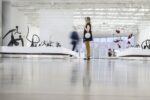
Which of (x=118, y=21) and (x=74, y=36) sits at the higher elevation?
(x=118, y=21)

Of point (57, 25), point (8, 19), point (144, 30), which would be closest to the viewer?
point (57, 25)

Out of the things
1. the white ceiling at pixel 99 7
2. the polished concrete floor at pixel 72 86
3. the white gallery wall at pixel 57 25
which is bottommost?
the polished concrete floor at pixel 72 86

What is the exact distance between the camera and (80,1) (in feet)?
84.2

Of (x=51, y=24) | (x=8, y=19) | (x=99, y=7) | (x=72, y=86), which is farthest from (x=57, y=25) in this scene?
(x=72, y=86)

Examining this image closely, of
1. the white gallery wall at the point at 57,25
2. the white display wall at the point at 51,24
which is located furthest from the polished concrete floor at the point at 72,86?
the white gallery wall at the point at 57,25

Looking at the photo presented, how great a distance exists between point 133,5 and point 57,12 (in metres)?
7.18

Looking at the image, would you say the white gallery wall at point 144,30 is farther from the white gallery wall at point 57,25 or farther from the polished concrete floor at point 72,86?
the polished concrete floor at point 72,86

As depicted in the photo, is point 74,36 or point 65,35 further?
point 65,35

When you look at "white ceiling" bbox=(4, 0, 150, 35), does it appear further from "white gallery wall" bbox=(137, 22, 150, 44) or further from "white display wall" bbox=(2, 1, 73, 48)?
"white gallery wall" bbox=(137, 22, 150, 44)

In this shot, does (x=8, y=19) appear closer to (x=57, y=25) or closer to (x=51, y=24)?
(x=51, y=24)

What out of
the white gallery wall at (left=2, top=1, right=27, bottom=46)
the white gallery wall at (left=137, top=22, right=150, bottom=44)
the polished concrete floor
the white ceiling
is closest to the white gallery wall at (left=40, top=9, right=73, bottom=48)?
the white gallery wall at (left=2, top=1, right=27, bottom=46)

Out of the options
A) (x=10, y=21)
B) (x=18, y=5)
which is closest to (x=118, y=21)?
(x=18, y=5)

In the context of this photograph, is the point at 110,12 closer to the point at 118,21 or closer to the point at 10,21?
the point at 118,21

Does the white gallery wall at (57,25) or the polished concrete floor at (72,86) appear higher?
the white gallery wall at (57,25)
